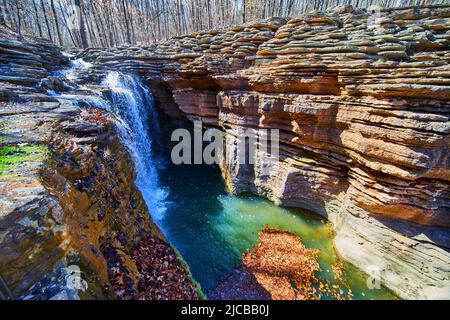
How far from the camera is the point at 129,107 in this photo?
1178 cm

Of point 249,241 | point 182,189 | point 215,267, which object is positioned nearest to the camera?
point 215,267

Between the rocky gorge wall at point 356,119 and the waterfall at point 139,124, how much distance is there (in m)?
3.33

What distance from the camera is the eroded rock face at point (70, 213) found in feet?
9.20

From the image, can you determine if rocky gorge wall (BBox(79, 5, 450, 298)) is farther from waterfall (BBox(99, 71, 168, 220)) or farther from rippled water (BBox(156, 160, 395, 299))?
waterfall (BBox(99, 71, 168, 220))

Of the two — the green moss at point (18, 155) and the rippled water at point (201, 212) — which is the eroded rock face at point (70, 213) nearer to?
the green moss at point (18, 155)

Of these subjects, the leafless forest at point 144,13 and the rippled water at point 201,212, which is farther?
the leafless forest at point 144,13

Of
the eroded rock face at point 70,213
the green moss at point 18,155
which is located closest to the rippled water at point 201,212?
the eroded rock face at point 70,213

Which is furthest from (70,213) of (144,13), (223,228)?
(144,13)

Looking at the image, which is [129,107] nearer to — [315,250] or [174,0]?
[315,250]

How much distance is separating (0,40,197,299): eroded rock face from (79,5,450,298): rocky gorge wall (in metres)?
6.61

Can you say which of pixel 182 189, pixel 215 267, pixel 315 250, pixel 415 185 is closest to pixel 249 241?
pixel 215 267
